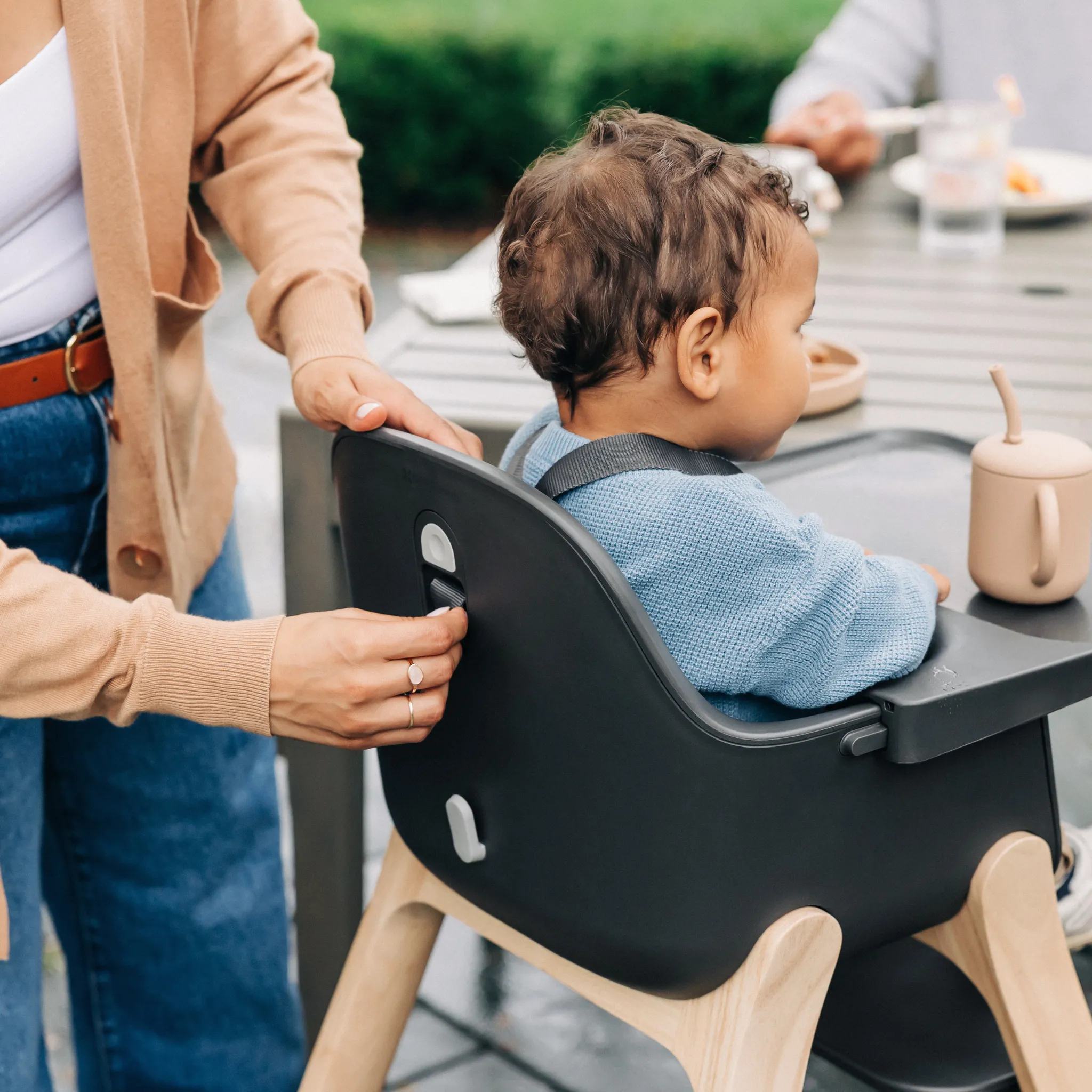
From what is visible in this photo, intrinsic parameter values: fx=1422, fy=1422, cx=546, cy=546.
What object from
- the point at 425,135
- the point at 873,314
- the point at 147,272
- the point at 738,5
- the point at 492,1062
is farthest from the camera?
the point at 738,5

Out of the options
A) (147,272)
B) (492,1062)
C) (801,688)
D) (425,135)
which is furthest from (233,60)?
(425,135)

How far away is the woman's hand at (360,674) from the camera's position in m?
0.97

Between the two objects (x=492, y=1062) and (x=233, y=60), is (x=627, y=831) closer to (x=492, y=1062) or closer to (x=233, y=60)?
(x=233, y=60)

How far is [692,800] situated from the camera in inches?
37.2

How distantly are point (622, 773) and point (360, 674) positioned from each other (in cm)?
19

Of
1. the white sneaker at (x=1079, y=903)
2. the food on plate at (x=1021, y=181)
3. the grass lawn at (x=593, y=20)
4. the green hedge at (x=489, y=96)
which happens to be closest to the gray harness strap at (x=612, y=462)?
the white sneaker at (x=1079, y=903)

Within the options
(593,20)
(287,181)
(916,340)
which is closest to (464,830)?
(287,181)

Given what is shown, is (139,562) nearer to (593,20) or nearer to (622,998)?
(622,998)

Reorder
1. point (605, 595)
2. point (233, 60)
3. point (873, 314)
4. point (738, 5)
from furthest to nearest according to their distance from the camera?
point (738, 5) < point (873, 314) < point (233, 60) < point (605, 595)

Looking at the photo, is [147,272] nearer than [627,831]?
No

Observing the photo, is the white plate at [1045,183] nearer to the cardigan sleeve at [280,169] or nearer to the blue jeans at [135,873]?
the cardigan sleeve at [280,169]

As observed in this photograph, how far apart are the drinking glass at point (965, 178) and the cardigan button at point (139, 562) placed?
1440 millimetres

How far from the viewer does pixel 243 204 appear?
1390mm

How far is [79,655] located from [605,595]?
370 mm
